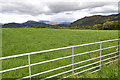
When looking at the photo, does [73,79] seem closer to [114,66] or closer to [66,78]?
[66,78]

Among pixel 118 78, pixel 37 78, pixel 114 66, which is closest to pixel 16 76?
pixel 37 78

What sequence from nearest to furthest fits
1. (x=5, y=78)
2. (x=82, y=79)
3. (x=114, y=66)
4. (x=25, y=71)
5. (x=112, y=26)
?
1. (x=82, y=79)
2. (x=5, y=78)
3. (x=114, y=66)
4. (x=25, y=71)
5. (x=112, y=26)

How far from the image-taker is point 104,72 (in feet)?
13.9

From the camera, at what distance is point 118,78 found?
147 inches

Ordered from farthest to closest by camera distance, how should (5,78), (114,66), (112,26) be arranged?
(112,26) < (114,66) < (5,78)

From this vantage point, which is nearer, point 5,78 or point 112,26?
point 5,78

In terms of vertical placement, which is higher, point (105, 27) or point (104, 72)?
point (105, 27)

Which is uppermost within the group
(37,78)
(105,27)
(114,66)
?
(105,27)

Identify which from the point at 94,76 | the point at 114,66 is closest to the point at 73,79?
the point at 94,76

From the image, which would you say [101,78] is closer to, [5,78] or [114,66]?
[114,66]

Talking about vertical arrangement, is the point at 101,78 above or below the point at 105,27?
below

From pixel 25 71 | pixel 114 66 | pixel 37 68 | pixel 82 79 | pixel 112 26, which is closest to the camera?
pixel 82 79

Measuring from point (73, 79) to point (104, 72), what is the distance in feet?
4.79

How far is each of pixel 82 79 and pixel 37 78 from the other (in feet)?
5.93
